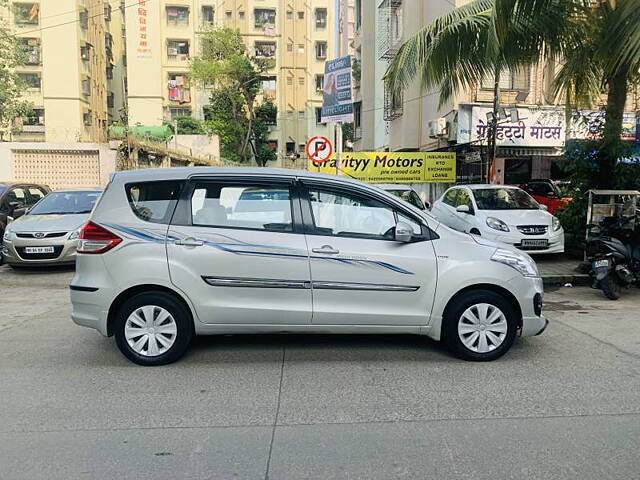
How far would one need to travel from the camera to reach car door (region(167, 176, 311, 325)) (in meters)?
4.95

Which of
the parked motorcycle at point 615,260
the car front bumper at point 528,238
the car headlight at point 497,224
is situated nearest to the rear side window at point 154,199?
the parked motorcycle at point 615,260

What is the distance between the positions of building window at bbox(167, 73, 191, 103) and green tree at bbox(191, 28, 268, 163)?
2.63m

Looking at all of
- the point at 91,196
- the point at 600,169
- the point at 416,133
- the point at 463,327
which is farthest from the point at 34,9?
the point at 463,327

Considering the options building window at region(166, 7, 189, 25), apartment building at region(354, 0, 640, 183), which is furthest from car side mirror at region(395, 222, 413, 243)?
building window at region(166, 7, 189, 25)

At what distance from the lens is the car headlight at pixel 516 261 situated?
16.9 feet

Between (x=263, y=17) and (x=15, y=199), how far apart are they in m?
42.4

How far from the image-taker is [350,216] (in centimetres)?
515

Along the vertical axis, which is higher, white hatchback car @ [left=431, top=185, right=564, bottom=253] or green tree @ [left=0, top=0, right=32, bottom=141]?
green tree @ [left=0, top=0, right=32, bottom=141]

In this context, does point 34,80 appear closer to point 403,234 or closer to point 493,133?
point 493,133

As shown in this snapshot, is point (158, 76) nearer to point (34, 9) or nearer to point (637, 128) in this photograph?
point (34, 9)

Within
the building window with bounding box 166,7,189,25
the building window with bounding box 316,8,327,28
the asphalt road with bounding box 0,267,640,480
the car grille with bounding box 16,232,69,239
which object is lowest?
the asphalt road with bounding box 0,267,640,480

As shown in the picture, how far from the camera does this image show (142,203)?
16.8 ft

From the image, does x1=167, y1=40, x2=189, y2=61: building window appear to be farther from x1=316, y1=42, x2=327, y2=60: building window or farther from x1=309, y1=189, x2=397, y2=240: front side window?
x1=309, y1=189, x2=397, y2=240: front side window

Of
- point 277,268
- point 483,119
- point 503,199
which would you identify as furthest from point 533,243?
point 483,119
